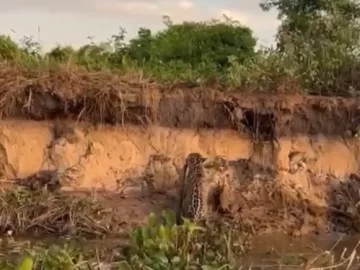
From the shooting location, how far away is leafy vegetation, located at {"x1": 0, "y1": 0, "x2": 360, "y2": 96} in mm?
11633

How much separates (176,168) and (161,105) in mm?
784

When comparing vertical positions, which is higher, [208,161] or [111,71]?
[111,71]

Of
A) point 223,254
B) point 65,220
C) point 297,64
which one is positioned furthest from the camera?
point 297,64

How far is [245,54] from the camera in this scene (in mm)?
16375

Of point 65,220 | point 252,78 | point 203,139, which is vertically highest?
point 252,78

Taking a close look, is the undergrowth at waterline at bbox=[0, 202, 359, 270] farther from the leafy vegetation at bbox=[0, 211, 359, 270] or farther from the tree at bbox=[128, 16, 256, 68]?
the tree at bbox=[128, 16, 256, 68]

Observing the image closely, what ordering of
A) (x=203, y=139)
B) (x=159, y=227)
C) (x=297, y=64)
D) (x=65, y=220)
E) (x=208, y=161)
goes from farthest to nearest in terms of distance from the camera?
1. (x=297, y=64)
2. (x=203, y=139)
3. (x=208, y=161)
4. (x=65, y=220)
5. (x=159, y=227)

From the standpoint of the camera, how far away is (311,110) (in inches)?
449

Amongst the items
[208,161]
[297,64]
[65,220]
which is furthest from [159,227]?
[297,64]

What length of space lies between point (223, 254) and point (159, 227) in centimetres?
89

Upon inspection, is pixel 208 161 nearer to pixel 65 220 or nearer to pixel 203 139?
pixel 203 139

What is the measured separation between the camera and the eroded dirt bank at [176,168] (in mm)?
10672

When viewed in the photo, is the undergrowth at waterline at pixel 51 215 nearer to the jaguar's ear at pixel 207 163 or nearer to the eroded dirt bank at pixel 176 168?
the eroded dirt bank at pixel 176 168

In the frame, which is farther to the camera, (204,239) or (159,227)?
(204,239)
